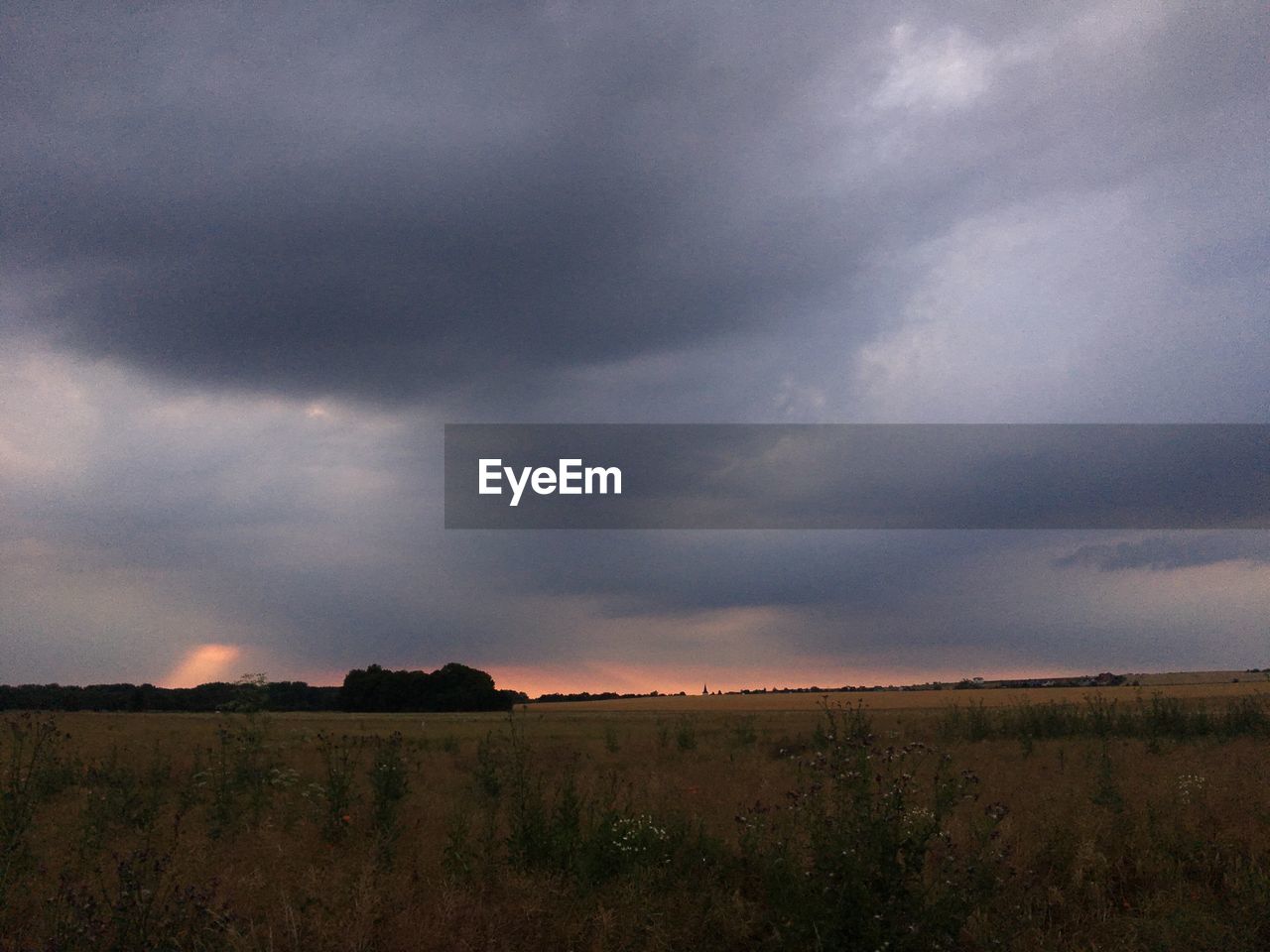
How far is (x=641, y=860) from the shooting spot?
334 inches

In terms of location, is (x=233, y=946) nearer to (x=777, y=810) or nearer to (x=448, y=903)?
(x=448, y=903)

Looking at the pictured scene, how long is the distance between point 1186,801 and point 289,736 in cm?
1650

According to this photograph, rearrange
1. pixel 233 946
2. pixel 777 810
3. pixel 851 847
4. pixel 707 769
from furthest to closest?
pixel 707 769 → pixel 777 810 → pixel 851 847 → pixel 233 946

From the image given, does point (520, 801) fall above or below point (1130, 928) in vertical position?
above

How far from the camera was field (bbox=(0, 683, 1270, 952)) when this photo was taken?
6793 mm

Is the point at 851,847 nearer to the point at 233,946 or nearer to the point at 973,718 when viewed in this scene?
the point at 233,946

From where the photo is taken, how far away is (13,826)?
8180 millimetres

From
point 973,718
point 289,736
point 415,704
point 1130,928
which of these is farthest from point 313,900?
point 415,704

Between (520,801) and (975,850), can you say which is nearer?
(975,850)

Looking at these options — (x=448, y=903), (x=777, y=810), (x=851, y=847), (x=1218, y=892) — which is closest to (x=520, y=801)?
(x=448, y=903)

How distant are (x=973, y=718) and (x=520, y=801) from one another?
18.4 m

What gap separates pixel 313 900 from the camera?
23.5 feet

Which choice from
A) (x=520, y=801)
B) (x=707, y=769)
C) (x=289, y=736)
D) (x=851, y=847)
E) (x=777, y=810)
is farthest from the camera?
(x=289, y=736)

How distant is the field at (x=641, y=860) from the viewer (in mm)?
6793
